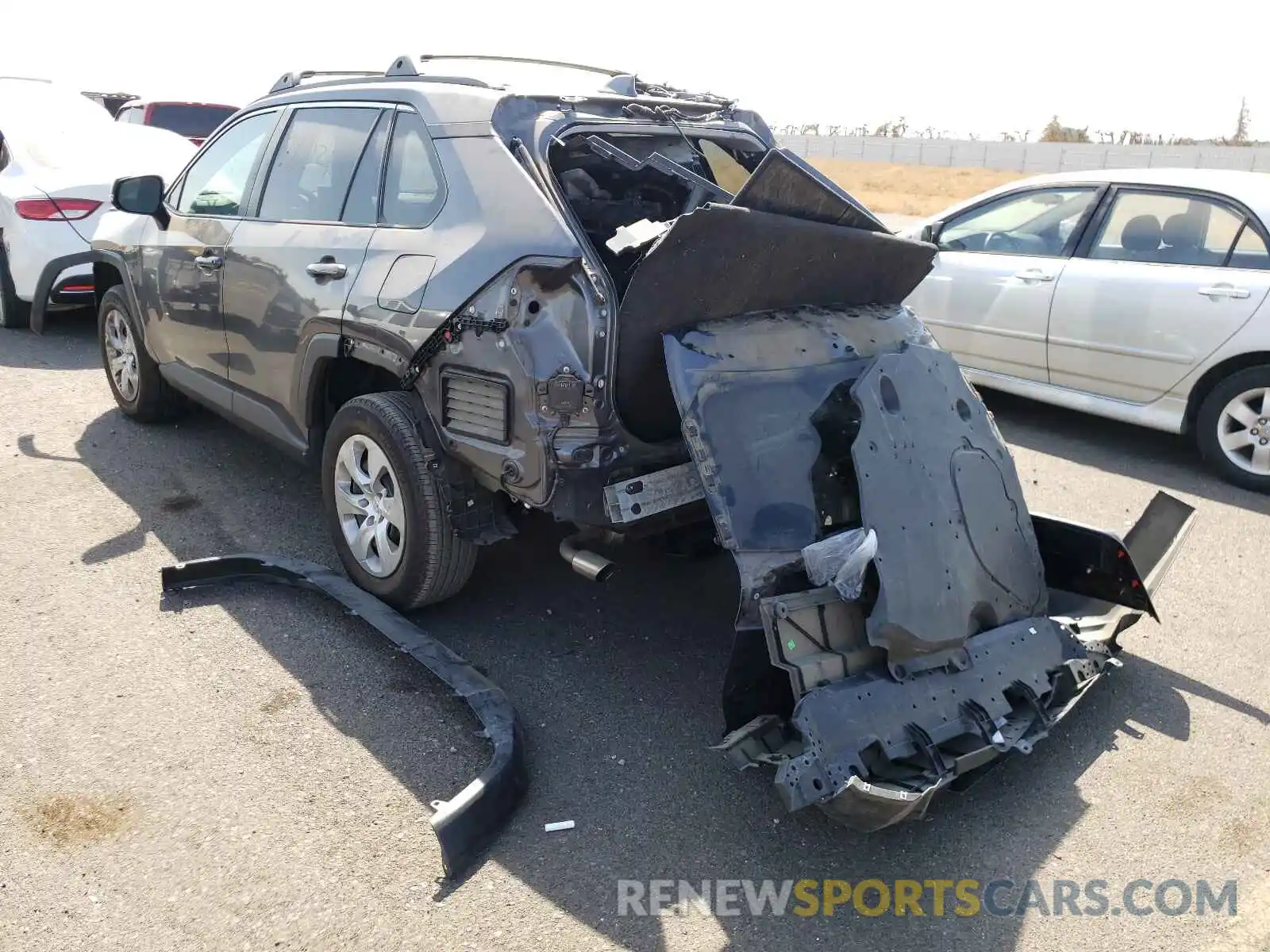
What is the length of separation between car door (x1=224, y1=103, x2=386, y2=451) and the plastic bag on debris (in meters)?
2.11

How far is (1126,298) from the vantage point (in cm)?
628

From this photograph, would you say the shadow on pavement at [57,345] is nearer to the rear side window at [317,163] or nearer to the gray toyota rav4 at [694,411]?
the rear side window at [317,163]

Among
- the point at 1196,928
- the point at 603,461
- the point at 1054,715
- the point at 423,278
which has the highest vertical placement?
the point at 423,278

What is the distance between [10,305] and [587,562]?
24.4 ft

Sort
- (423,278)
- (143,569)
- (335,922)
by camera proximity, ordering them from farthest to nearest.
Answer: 1. (143,569)
2. (423,278)
3. (335,922)

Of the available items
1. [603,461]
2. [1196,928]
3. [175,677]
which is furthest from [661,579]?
[1196,928]

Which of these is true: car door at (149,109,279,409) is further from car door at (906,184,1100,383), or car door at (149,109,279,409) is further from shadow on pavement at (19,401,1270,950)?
car door at (906,184,1100,383)

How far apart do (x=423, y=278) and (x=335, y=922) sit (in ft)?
6.94

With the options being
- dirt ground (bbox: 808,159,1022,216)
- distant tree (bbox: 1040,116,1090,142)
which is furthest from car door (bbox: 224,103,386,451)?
distant tree (bbox: 1040,116,1090,142)

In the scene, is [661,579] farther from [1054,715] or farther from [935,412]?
[1054,715]

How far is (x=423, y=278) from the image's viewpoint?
3596 millimetres

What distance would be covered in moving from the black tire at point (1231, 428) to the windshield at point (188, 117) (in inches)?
473

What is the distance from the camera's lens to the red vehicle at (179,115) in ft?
43.0

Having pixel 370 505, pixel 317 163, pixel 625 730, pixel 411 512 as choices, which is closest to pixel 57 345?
pixel 317 163
